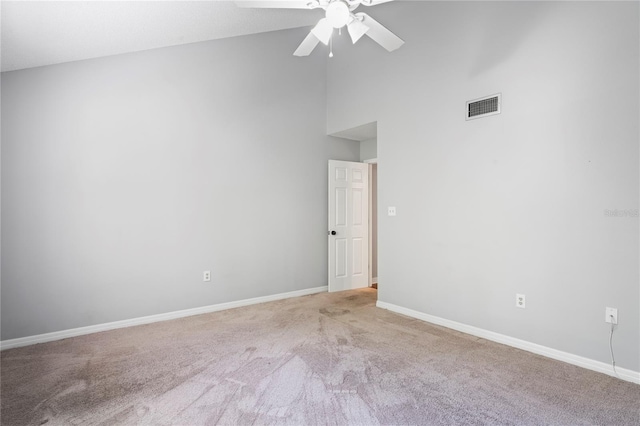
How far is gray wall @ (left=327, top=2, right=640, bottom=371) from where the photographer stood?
2318 millimetres

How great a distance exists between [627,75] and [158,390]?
394 centimetres

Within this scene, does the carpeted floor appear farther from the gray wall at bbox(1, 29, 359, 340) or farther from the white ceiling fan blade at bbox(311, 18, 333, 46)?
the white ceiling fan blade at bbox(311, 18, 333, 46)

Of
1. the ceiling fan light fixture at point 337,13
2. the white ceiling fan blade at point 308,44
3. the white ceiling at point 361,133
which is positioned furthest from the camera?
the white ceiling at point 361,133

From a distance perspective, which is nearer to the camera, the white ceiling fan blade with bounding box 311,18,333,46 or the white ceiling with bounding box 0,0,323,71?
the white ceiling fan blade with bounding box 311,18,333,46

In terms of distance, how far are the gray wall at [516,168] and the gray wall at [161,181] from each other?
1.27 metres

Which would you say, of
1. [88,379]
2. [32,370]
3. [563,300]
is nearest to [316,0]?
[563,300]

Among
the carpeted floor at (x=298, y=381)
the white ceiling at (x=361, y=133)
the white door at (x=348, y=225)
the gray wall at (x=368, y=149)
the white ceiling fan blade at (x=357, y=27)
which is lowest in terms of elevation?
the carpeted floor at (x=298, y=381)

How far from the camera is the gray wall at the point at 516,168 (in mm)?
2318

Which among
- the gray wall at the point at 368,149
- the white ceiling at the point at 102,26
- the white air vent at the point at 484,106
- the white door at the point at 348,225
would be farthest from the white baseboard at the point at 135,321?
the white air vent at the point at 484,106

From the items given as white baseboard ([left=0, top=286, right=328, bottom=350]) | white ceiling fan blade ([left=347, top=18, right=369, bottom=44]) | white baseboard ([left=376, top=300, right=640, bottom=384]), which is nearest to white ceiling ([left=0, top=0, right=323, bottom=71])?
white ceiling fan blade ([left=347, top=18, right=369, bottom=44])

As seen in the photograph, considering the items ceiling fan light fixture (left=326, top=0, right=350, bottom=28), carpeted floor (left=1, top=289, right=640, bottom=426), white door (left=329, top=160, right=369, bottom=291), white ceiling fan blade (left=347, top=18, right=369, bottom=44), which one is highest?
white ceiling fan blade (left=347, top=18, right=369, bottom=44)

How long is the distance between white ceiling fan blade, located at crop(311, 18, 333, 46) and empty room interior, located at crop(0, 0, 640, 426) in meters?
0.02

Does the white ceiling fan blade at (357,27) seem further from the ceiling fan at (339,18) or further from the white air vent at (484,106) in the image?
the white air vent at (484,106)

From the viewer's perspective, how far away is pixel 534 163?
2.71m
